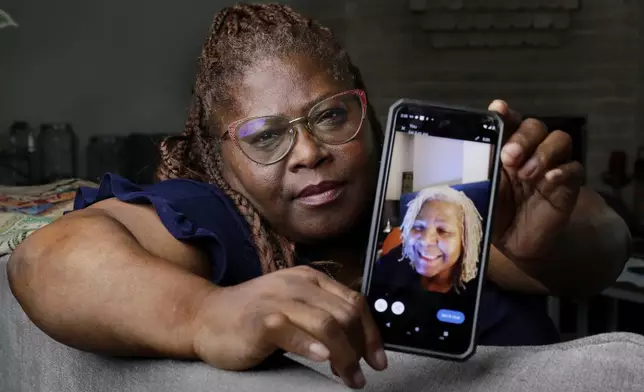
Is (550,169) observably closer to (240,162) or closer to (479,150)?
(479,150)

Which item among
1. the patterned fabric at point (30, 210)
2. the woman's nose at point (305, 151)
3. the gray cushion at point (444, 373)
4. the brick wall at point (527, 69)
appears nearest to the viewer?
the gray cushion at point (444, 373)

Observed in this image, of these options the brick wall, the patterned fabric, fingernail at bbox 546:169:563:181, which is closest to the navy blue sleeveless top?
fingernail at bbox 546:169:563:181

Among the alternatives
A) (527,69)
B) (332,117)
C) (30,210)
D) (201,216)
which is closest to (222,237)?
(201,216)

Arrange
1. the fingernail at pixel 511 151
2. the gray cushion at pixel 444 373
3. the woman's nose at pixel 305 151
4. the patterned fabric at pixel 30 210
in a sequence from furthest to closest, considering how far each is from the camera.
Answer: the patterned fabric at pixel 30 210
the woman's nose at pixel 305 151
the fingernail at pixel 511 151
the gray cushion at pixel 444 373

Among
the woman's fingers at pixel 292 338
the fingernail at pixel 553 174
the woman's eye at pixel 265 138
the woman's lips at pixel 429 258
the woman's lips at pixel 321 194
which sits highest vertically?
the woman's eye at pixel 265 138

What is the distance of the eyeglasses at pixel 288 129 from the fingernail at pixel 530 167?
164 millimetres

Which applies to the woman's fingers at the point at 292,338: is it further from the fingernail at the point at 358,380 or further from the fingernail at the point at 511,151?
the fingernail at the point at 511,151

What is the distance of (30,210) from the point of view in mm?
1249

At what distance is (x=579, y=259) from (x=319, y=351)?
14.8 inches

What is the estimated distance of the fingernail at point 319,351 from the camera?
1.38 ft

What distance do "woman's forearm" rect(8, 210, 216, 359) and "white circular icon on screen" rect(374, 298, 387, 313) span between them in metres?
0.11

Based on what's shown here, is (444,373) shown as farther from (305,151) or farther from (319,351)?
(305,151)

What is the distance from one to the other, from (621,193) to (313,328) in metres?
2.82

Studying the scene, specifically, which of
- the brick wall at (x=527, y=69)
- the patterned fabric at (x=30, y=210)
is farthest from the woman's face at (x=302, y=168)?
the brick wall at (x=527, y=69)
